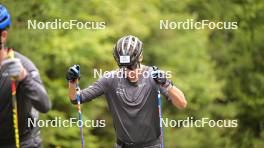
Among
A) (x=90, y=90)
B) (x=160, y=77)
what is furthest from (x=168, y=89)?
(x=90, y=90)

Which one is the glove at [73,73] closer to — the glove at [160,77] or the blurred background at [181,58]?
the glove at [160,77]

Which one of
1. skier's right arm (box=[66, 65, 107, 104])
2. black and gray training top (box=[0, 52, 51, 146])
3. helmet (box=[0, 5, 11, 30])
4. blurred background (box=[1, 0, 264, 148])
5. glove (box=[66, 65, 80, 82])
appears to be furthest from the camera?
blurred background (box=[1, 0, 264, 148])

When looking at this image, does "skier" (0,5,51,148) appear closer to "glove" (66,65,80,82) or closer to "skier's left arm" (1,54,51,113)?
"skier's left arm" (1,54,51,113)

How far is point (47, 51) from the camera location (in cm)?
1950

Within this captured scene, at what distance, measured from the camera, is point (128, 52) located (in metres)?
6.92

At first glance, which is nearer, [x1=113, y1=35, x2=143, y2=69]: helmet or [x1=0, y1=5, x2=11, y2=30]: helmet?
[x1=0, y1=5, x2=11, y2=30]: helmet

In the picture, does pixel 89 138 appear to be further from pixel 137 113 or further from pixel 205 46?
pixel 137 113

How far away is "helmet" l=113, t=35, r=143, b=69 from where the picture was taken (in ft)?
22.5

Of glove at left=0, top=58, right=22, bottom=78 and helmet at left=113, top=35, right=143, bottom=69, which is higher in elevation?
helmet at left=113, top=35, right=143, bottom=69

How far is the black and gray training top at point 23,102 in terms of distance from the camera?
16.3ft

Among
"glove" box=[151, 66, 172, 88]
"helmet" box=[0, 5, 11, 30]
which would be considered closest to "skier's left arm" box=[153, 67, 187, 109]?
"glove" box=[151, 66, 172, 88]

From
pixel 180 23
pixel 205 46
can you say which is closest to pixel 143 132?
pixel 180 23

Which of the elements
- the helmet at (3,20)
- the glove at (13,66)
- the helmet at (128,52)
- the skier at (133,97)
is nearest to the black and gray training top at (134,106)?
the skier at (133,97)

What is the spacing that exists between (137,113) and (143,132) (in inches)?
8.7
